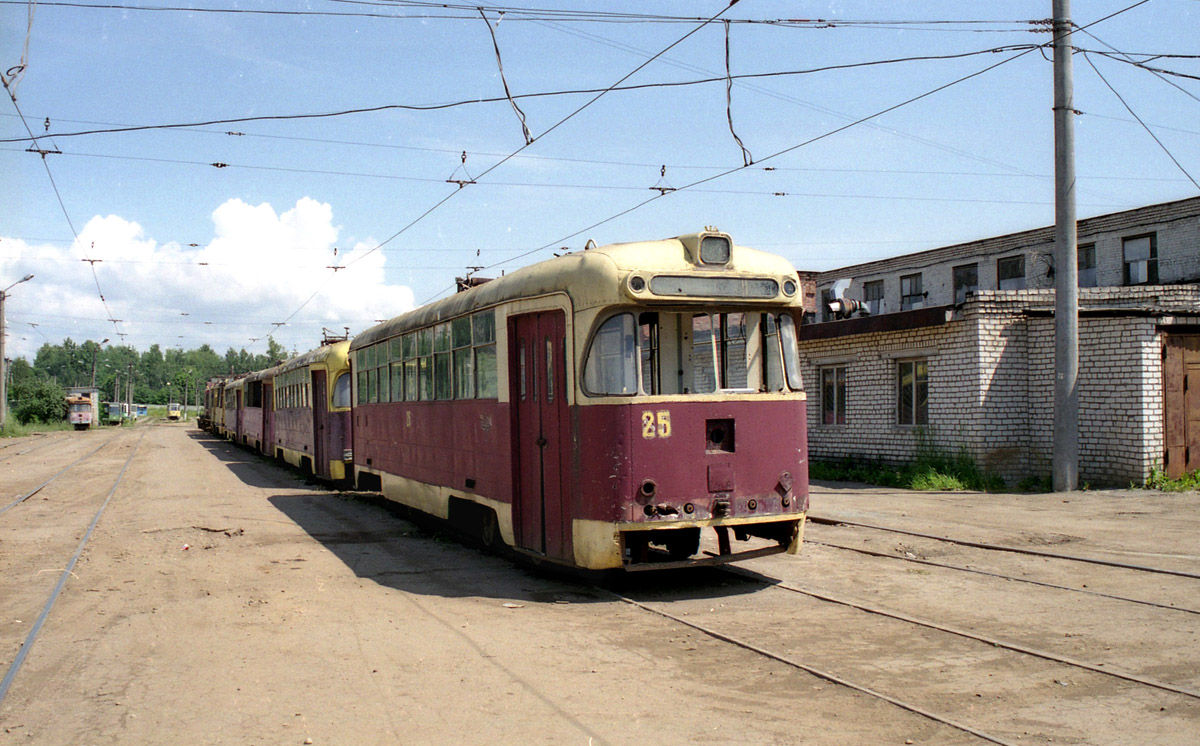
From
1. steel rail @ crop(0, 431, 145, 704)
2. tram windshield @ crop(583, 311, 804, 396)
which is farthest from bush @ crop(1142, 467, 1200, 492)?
Answer: steel rail @ crop(0, 431, 145, 704)

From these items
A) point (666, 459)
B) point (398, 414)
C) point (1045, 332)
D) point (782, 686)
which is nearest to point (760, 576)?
point (666, 459)

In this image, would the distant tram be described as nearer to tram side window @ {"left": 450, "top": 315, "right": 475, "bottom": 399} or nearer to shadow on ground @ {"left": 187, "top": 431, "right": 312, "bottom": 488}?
shadow on ground @ {"left": 187, "top": 431, "right": 312, "bottom": 488}

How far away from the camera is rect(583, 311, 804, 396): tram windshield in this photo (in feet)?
26.0

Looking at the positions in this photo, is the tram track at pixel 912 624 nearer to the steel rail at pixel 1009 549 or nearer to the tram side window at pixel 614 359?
the steel rail at pixel 1009 549

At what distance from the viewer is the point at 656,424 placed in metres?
7.81

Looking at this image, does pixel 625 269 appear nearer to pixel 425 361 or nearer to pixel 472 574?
pixel 472 574

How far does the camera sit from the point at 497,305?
9539 millimetres

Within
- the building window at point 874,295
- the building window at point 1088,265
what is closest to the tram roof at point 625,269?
the building window at point 1088,265

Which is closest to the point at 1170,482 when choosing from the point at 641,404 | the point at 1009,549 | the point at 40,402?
the point at 1009,549

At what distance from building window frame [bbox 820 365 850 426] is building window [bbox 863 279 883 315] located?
10.5 metres

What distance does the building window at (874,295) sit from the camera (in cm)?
3194

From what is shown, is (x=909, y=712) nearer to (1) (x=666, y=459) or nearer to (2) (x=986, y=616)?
(2) (x=986, y=616)

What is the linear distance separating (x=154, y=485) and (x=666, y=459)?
16419 millimetres

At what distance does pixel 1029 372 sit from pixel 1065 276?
2.78m
